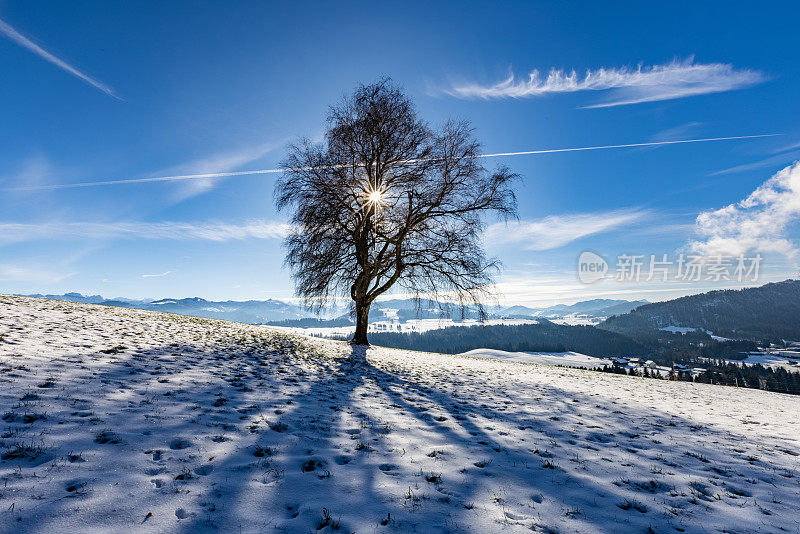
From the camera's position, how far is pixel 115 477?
151 inches

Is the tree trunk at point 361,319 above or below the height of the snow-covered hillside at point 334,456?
above

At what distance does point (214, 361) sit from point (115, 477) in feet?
24.3

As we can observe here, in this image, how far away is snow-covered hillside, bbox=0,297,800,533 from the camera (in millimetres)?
3588

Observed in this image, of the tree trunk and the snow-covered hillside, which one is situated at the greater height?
the tree trunk

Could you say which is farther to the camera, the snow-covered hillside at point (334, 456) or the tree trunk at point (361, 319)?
the tree trunk at point (361, 319)

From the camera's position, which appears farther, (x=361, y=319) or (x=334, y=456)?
(x=361, y=319)

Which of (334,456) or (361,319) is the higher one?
(361,319)

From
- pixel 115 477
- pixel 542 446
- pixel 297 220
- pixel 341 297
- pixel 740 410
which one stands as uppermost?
pixel 297 220

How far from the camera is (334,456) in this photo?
16.8ft

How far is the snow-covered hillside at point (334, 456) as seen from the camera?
3.59 m

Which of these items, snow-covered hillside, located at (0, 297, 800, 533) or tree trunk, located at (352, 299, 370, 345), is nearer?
snow-covered hillside, located at (0, 297, 800, 533)

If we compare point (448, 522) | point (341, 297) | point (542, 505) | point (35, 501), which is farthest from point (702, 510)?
point (341, 297)

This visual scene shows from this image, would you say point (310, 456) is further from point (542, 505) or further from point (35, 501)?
point (542, 505)

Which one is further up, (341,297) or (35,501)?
(341,297)
